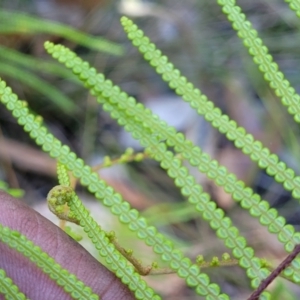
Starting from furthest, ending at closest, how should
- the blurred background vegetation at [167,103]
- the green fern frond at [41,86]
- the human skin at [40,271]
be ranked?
1. the blurred background vegetation at [167,103]
2. the green fern frond at [41,86]
3. the human skin at [40,271]

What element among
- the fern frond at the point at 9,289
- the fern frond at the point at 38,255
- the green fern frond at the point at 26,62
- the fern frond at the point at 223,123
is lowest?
the fern frond at the point at 9,289

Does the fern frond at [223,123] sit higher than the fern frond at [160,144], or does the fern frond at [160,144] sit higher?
the fern frond at [223,123]

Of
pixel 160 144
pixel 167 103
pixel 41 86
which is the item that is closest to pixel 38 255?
pixel 160 144

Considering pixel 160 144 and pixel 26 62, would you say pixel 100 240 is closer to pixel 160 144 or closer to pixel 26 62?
pixel 160 144

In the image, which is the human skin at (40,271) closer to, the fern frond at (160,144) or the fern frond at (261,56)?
the fern frond at (160,144)

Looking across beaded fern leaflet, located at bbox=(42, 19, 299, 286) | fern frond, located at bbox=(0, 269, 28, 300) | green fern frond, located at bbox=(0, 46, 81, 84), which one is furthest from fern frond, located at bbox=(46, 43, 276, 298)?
green fern frond, located at bbox=(0, 46, 81, 84)

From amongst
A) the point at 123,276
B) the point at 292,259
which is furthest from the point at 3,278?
the point at 292,259

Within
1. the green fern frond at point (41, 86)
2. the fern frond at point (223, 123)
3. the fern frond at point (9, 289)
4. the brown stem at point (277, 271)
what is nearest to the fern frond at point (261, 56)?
the fern frond at point (223, 123)

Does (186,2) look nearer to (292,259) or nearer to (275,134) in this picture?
(275,134)

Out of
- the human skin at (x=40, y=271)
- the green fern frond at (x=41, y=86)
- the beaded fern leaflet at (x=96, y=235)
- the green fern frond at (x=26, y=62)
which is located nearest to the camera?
the beaded fern leaflet at (x=96, y=235)
